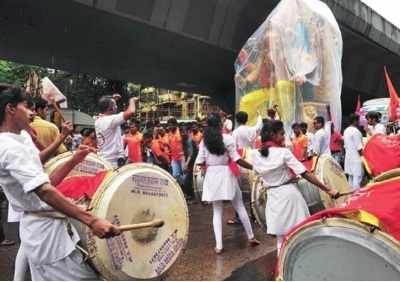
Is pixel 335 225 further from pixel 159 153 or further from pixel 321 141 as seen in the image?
pixel 159 153

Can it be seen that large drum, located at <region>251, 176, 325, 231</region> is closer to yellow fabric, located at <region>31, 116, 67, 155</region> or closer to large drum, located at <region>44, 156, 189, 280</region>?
large drum, located at <region>44, 156, 189, 280</region>

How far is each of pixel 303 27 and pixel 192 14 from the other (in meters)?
7.14

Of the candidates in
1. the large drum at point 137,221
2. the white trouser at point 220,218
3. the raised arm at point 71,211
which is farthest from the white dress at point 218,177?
the raised arm at point 71,211

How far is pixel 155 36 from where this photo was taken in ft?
46.9

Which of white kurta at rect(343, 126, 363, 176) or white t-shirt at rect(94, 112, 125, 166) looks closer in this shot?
white t-shirt at rect(94, 112, 125, 166)

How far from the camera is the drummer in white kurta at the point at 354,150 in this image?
350 inches

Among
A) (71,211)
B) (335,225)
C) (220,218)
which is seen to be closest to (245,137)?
(220,218)

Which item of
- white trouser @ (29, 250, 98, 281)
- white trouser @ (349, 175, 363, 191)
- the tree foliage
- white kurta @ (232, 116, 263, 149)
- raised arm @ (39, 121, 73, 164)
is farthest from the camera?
the tree foliage

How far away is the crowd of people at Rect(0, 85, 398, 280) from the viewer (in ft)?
8.03

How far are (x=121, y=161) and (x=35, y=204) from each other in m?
3.64

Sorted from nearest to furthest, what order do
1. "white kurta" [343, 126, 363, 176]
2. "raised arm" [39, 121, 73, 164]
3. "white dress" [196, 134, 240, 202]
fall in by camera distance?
"raised arm" [39, 121, 73, 164]
"white dress" [196, 134, 240, 202]
"white kurta" [343, 126, 363, 176]

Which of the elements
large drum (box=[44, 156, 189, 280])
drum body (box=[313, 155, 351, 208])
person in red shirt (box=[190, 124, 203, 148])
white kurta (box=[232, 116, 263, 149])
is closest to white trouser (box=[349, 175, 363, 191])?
white kurta (box=[232, 116, 263, 149])

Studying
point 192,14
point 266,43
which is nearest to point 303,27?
point 266,43

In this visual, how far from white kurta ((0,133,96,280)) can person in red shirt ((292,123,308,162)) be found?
17.1 ft
